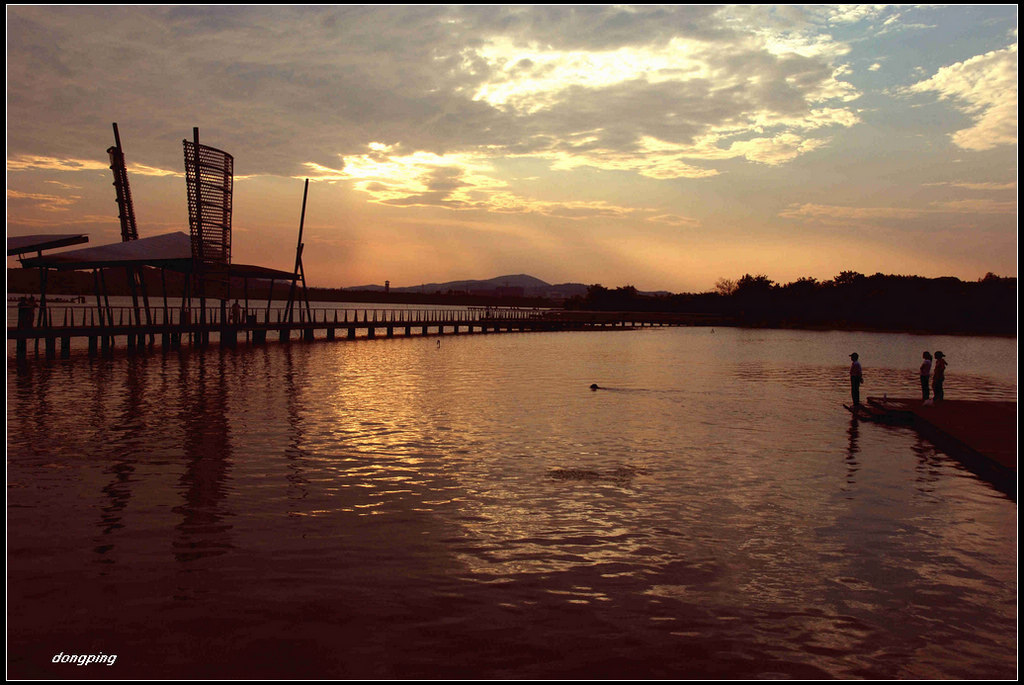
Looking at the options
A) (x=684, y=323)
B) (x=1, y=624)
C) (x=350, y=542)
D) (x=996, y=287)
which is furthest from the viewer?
(x=684, y=323)

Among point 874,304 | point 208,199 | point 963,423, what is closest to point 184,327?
point 208,199

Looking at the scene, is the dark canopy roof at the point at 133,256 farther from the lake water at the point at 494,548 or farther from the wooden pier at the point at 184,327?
the lake water at the point at 494,548

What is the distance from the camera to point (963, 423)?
20031 millimetres

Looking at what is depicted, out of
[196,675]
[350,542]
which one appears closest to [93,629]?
[196,675]

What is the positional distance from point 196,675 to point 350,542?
3.83 meters

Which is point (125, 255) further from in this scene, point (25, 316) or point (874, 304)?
point (874, 304)

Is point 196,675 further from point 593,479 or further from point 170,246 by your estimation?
point 170,246

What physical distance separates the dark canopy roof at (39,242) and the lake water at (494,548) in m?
17.5

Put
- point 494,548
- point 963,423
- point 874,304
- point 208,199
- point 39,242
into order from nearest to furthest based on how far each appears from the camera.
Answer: point 494,548
point 963,423
point 39,242
point 208,199
point 874,304

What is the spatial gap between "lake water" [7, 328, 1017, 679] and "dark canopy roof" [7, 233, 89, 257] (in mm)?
17524

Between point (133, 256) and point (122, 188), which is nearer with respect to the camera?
point (133, 256)

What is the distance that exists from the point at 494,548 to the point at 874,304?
14161cm

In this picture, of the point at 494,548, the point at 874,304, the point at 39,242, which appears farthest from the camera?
the point at 874,304

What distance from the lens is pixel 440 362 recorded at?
4688cm
